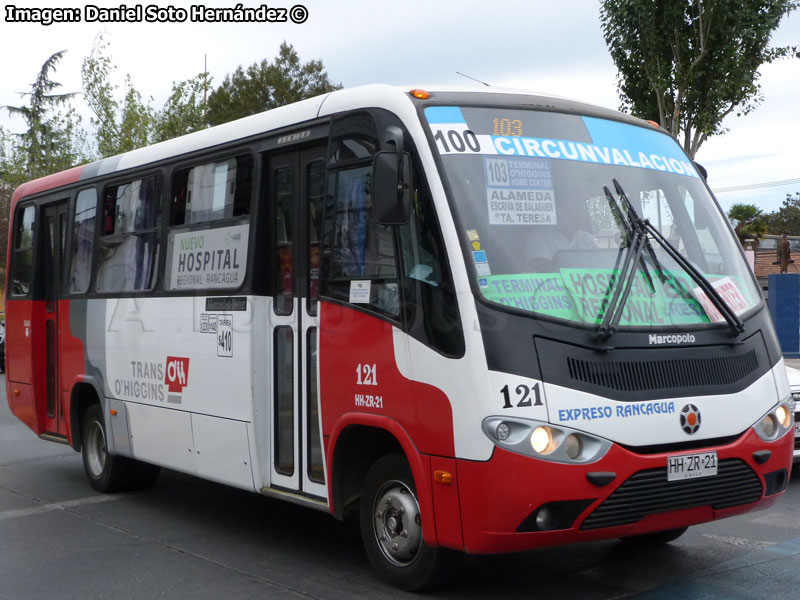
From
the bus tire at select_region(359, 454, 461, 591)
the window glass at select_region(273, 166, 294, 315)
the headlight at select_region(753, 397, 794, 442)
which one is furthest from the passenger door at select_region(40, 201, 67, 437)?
the headlight at select_region(753, 397, 794, 442)

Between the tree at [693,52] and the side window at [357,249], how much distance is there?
1557cm

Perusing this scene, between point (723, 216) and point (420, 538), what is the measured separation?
9.09ft

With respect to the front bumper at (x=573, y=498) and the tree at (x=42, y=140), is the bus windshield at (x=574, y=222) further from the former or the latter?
the tree at (x=42, y=140)

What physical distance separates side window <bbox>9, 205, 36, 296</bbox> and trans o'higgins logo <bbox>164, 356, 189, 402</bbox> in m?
3.35

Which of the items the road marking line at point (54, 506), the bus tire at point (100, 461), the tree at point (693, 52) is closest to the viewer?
the road marking line at point (54, 506)

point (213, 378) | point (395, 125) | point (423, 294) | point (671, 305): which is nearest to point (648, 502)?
point (671, 305)

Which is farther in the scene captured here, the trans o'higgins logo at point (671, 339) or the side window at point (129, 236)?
the side window at point (129, 236)

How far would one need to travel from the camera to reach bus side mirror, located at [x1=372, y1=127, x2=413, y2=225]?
547 cm

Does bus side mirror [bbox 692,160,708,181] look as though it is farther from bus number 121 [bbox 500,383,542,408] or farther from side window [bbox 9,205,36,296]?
side window [bbox 9,205,36,296]

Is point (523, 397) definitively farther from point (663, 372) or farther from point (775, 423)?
point (775, 423)

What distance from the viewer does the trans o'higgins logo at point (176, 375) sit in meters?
7.90

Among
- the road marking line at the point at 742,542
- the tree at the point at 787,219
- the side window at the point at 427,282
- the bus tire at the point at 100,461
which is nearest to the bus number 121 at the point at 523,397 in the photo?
the side window at the point at 427,282

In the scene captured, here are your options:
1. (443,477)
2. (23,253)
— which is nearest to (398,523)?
(443,477)

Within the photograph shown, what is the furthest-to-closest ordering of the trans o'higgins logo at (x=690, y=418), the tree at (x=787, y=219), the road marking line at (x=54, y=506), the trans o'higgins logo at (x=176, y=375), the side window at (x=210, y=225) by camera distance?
the tree at (x=787, y=219)
the road marking line at (x=54, y=506)
the trans o'higgins logo at (x=176, y=375)
the side window at (x=210, y=225)
the trans o'higgins logo at (x=690, y=418)
